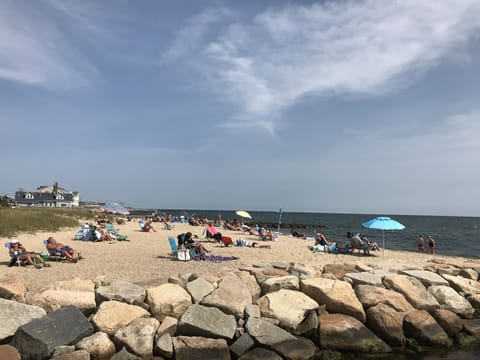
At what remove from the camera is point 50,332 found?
19.6 ft

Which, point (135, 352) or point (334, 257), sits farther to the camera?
point (334, 257)

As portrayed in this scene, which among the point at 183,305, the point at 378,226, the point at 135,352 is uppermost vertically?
the point at 378,226

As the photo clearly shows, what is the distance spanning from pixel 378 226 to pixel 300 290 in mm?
8681

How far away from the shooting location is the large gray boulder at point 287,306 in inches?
274

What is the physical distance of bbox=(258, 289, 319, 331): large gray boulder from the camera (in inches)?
274

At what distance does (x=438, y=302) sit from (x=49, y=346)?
7902 mm

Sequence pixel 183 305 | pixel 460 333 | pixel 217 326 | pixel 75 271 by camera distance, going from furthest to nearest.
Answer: pixel 75 271, pixel 460 333, pixel 183 305, pixel 217 326

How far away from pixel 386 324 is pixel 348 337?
942 millimetres

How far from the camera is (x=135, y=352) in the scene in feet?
19.4

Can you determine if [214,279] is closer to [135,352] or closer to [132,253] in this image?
[135,352]

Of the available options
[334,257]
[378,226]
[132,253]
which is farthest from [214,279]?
[378,226]

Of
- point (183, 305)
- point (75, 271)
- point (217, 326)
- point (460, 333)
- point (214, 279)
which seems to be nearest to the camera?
point (217, 326)

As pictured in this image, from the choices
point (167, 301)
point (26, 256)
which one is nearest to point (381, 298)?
point (167, 301)

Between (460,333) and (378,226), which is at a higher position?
(378,226)
